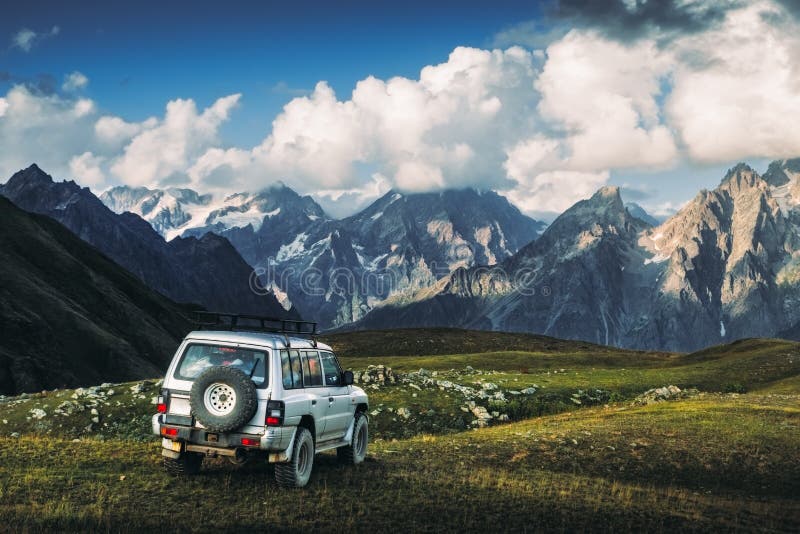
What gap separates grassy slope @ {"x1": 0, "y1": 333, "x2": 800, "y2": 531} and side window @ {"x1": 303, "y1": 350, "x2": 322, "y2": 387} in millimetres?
2677

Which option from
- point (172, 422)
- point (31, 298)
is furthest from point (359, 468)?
point (31, 298)

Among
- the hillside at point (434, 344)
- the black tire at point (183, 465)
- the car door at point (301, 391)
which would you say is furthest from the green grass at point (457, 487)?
the hillside at point (434, 344)

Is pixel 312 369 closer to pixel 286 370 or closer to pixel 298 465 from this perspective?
pixel 286 370

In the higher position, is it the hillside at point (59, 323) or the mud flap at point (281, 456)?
the hillside at point (59, 323)

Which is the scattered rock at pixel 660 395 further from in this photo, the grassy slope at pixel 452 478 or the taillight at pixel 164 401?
the taillight at pixel 164 401

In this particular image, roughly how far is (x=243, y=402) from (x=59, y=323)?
296 feet

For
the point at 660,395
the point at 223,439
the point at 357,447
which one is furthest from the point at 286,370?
the point at 660,395

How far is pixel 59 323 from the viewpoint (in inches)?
3752

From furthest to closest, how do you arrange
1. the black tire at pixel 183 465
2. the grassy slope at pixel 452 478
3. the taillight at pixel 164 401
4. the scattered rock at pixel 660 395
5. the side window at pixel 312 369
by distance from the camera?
the scattered rock at pixel 660 395 → the side window at pixel 312 369 → the black tire at pixel 183 465 → the taillight at pixel 164 401 → the grassy slope at pixel 452 478

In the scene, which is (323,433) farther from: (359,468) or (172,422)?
(172,422)

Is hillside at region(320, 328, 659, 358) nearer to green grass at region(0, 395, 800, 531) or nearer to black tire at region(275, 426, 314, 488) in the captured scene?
green grass at region(0, 395, 800, 531)

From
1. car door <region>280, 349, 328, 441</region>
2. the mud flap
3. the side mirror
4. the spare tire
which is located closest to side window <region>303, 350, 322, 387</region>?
car door <region>280, 349, 328, 441</region>

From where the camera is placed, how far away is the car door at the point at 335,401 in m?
19.8

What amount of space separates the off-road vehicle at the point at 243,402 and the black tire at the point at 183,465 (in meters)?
0.03
